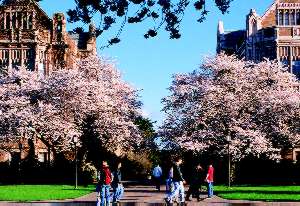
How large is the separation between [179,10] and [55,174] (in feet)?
133

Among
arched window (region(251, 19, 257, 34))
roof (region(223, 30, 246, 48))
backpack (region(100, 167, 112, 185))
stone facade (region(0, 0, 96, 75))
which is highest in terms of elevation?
roof (region(223, 30, 246, 48))

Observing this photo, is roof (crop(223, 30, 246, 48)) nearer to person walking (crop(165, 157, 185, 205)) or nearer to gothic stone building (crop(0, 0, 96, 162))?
gothic stone building (crop(0, 0, 96, 162))

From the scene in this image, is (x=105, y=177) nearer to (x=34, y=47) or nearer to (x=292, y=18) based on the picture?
(x=34, y=47)

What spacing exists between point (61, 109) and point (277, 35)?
852 inches

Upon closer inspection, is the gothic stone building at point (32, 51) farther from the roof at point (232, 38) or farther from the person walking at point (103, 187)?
the person walking at point (103, 187)

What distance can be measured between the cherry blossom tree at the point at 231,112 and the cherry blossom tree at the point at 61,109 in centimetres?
394

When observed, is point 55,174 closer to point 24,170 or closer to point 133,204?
point 24,170

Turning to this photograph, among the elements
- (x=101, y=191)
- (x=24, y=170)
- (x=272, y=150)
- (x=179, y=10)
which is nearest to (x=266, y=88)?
(x=272, y=150)

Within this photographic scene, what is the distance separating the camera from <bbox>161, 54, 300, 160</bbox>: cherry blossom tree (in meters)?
45.8

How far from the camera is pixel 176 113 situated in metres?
47.9

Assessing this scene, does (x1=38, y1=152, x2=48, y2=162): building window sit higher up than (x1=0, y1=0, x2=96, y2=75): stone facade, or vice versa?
(x1=0, y1=0, x2=96, y2=75): stone facade

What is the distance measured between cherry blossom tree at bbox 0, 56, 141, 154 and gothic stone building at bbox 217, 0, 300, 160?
15.2 m

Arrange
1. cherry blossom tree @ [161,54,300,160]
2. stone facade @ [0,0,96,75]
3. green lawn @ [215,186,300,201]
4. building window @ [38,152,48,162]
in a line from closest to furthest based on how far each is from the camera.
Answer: green lawn @ [215,186,300,201], cherry blossom tree @ [161,54,300,160], building window @ [38,152,48,162], stone facade @ [0,0,96,75]

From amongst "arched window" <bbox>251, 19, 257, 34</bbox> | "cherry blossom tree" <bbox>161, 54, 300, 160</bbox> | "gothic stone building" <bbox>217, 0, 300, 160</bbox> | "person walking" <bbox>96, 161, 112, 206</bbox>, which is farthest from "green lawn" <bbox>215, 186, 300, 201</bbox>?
"arched window" <bbox>251, 19, 257, 34</bbox>
